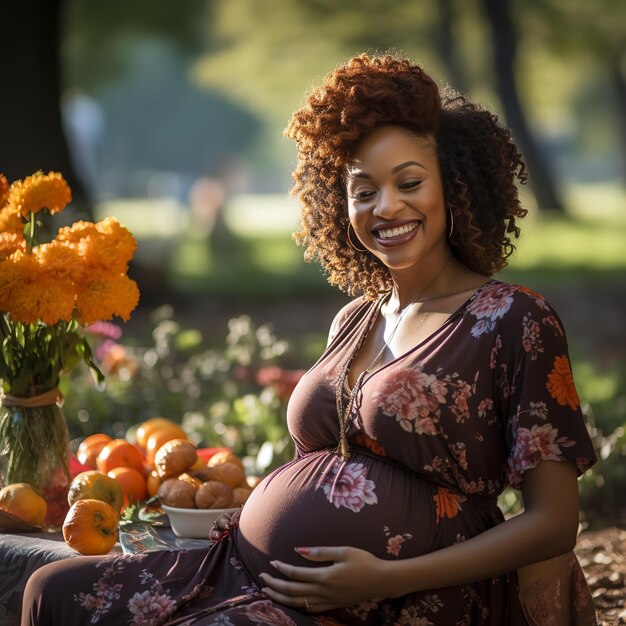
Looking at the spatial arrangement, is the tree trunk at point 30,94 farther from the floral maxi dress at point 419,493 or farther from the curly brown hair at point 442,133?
the floral maxi dress at point 419,493

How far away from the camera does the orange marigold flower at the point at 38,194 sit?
3.25 m

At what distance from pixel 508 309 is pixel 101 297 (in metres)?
1.30

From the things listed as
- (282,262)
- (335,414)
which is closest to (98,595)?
(335,414)

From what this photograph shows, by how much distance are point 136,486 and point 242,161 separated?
203 feet

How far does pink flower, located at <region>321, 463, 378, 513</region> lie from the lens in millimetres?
2510

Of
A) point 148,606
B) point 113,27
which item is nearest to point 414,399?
point 148,606

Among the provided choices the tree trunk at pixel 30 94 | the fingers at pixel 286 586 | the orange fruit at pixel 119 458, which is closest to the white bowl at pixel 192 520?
the orange fruit at pixel 119 458

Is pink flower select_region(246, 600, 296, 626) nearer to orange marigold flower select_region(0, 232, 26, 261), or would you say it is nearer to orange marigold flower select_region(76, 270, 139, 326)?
orange marigold flower select_region(76, 270, 139, 326)

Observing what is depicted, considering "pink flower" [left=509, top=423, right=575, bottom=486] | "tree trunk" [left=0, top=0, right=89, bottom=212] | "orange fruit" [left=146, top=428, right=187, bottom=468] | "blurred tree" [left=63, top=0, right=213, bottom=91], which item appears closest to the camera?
"pink flower" [left=509, top=423, right=575, bottom=486]

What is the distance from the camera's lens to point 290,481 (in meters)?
2.65

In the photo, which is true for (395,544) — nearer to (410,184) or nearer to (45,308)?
(410,184)

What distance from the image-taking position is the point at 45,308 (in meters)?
3.02

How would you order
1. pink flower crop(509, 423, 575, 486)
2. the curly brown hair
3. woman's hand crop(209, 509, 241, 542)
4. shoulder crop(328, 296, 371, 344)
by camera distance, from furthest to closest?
shoulder crop(328, 296, 371, 344)
woman's hand crop(209, 509, 241, 542)
the curly brown hair
pink flower crop(509, 423, 575, 486)

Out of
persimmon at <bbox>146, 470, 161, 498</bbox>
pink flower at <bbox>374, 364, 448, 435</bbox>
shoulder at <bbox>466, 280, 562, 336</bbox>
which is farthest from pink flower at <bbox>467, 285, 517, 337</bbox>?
persimmon at <bbox>146, 470, 161, 498</bbox>
